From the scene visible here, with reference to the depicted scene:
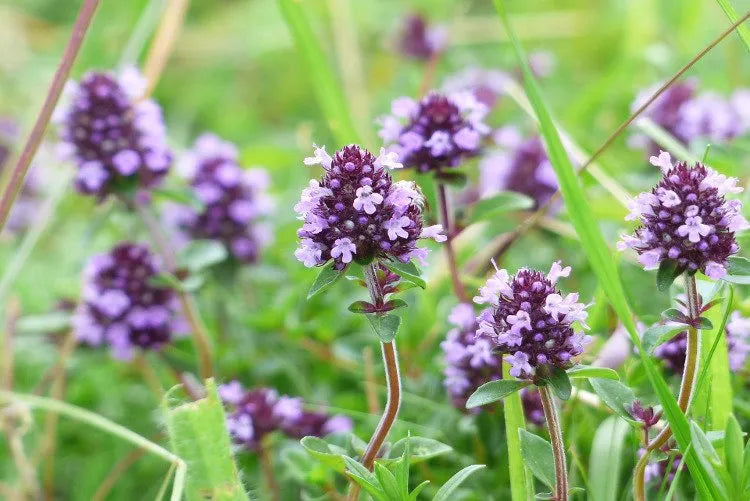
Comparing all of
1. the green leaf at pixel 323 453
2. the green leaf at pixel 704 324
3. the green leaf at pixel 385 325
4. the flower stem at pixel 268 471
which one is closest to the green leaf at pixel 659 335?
the green leaf at pixel 704 324

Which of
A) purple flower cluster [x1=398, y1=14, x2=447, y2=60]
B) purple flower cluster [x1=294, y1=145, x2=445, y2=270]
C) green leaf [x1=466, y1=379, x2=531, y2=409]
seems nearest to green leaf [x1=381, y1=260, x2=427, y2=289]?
purple flower cluster [x1=294, y1=145, x2=445, y2=270]

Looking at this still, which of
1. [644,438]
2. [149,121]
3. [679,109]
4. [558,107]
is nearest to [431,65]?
[558,107]

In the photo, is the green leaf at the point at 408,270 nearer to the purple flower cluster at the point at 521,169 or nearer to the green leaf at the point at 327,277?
the green leaf at the point at 327,277

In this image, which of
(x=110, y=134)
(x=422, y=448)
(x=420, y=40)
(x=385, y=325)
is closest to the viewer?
(x=385, y=325)

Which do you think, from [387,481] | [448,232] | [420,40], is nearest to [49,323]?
[448,232]

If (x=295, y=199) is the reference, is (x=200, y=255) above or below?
below

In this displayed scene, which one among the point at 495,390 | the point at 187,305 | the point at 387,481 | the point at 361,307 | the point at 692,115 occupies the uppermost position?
the point at 692,115

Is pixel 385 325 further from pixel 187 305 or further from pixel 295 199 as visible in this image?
pixel 295 199
